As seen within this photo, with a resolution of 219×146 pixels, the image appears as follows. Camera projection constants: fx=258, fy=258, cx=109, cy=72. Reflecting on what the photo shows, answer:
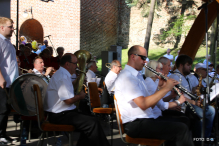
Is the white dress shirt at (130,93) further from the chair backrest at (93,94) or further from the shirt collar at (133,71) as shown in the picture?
the chair backrest at (93,94)

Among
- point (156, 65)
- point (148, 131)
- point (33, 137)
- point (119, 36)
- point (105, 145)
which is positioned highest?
point (119, 36)

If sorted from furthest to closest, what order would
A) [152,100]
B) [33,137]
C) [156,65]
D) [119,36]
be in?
1. [119,36]
2. [33,137]
3. [156,65]
4. [152,100]

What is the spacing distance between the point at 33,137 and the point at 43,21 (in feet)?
35.9

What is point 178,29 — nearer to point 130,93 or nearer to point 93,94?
point 93,94

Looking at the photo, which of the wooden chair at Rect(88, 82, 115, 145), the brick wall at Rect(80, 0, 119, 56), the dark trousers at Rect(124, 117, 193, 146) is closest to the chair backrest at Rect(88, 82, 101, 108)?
the wooden chair at Rect(88, 82, 115, 145)

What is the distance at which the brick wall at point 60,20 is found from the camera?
1417 cm

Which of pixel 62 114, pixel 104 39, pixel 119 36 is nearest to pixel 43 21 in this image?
pixel 104 39

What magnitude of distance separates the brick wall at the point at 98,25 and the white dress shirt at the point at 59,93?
11.7m

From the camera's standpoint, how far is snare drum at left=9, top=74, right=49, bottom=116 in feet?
12.5

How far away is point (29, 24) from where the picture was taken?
593 inches

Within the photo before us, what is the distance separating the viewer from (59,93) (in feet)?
10.8

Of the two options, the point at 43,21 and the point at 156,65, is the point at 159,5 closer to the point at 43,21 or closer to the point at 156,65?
the point at 43,21

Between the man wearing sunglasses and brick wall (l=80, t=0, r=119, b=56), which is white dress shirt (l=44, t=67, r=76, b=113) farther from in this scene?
brick wall (l=80, t=0, r=119, b=56)

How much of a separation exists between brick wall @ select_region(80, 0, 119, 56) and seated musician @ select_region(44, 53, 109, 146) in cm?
1175
